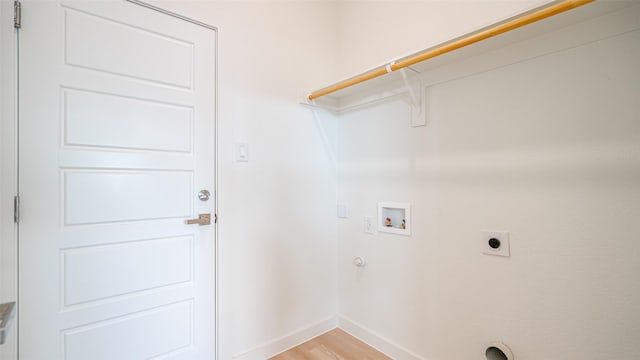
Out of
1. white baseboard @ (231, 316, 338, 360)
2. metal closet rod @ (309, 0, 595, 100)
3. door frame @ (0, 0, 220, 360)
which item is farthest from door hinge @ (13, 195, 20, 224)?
metal closet rod @ (309, 0, 595, 100)

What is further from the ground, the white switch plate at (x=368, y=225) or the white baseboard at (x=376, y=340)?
the white switch plate at (x=368, y=225)

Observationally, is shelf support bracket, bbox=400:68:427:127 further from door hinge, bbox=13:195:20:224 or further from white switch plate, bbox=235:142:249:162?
door hinge, bbox=13:195:20:224

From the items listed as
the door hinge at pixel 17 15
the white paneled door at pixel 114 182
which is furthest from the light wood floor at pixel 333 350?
the door hinge at pixel 17 15

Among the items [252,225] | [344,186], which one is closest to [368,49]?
[344,186]

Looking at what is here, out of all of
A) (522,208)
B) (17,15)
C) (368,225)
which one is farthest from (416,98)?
(17,15)

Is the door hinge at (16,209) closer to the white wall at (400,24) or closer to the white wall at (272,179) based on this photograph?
the white wall at (272,179)

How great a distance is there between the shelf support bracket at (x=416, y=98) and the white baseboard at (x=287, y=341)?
1658 millimetres

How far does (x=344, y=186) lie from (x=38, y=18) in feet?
6.18

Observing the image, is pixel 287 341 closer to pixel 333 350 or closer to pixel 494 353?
pixel 333 350

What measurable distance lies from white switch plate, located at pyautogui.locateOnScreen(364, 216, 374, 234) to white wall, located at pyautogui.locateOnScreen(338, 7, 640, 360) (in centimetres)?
10

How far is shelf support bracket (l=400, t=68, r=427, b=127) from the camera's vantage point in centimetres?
159

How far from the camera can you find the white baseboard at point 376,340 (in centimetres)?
170

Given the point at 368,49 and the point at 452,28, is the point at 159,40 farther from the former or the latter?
the point at 452,28

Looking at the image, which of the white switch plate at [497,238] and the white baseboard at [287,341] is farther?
the white baseboard at [287,341]
